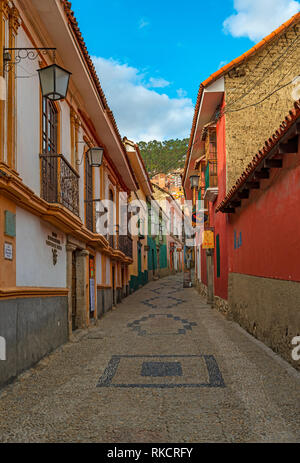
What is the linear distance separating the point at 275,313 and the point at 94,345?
354 centimetres

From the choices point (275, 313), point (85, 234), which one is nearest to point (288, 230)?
point (275, 313)

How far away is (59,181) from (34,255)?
1.94 metres

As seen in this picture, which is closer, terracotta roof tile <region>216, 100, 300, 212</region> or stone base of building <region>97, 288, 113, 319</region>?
terracotta roof tile <region>216, 100, 300, 212</region>

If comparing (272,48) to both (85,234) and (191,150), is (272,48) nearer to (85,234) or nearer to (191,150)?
(191,150)

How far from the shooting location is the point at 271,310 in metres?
7.81

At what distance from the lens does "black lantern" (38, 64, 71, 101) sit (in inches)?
245

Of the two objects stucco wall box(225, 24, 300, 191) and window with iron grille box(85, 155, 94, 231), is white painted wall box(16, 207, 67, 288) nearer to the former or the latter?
window with iron grille box(85, 155, 94, 231)

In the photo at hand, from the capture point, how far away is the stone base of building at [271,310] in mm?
6579

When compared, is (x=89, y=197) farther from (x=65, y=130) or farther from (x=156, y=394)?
(x=156, y=394)

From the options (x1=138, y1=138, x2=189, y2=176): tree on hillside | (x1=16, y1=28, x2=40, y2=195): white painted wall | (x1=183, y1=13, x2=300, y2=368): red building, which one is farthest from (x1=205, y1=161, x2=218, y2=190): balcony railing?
(x1=138, y1=138, x2=189, y2=176): tree on hillside

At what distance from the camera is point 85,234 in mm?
10602

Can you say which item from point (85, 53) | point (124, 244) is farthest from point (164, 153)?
point (85, 53)

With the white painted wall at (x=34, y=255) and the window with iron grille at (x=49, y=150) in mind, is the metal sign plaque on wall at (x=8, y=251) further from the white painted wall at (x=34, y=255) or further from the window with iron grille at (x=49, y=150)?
the window with iron grille at (x=49, y=150)

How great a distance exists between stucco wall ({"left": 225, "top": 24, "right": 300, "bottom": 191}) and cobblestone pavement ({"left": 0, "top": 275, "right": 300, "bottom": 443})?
606 cm
